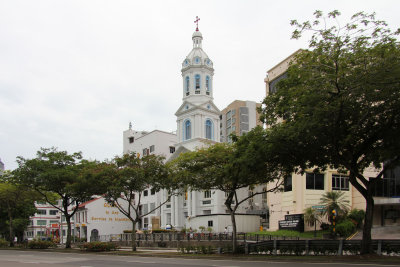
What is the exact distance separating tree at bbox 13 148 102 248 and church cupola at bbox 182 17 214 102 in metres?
27.1

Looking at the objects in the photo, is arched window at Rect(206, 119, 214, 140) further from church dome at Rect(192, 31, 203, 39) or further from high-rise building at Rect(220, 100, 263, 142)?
high-rise building at Rect(220, 100, 263, 142)

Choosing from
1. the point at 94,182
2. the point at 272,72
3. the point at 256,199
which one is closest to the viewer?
the point at 94,182

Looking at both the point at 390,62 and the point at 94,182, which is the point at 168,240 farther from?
the point at 390,62

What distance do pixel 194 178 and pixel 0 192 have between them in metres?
28.4

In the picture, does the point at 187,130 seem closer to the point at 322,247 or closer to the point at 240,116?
the point at 240,116

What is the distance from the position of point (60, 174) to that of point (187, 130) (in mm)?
29582

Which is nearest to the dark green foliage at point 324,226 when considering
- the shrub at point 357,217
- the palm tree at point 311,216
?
the palm tree at point 311,216

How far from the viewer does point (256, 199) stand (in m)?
73.4

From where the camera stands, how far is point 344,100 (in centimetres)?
1880

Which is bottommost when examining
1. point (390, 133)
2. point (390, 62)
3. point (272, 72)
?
point (390, 133)

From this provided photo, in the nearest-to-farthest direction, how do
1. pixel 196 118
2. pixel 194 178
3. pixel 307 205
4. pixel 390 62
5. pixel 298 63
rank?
pixel 390 62 < pixel 298 63 < pixel 194 178 < pixel 307 205 < pixel 196 118

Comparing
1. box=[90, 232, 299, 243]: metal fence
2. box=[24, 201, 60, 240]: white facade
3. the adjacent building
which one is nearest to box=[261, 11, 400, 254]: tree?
box=[90, 232, 299, 243]: metal fence

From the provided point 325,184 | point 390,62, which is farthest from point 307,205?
point 390,62

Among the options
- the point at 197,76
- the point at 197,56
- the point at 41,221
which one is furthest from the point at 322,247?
the point at 41,221
